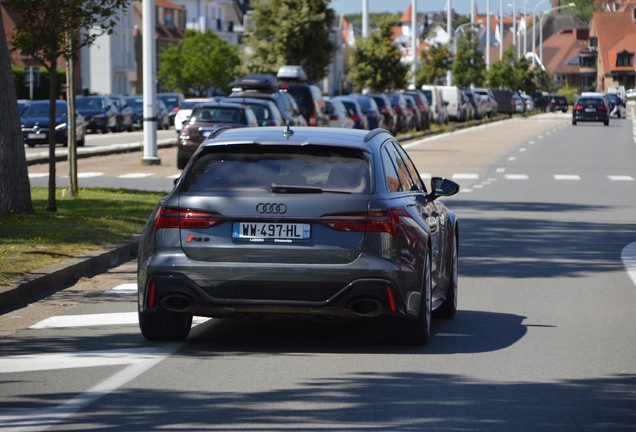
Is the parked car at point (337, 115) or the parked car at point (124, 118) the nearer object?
the parked car at point (337, 115)

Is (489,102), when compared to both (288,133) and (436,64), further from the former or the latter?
(288,133)

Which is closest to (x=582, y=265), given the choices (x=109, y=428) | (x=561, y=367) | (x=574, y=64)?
(x=561, y=367)

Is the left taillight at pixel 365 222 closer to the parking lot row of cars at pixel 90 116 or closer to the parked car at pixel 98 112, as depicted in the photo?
the parking lot row of cars at pixel 90 116

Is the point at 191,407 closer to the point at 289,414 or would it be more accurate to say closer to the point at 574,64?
the point at 289,414

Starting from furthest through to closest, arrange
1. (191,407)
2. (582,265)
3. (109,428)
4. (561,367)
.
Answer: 1. (582,265)
2. (561,367)
3. (191,407)
4. (109,428)

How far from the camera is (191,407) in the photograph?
266 inches

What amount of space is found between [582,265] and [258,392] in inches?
280

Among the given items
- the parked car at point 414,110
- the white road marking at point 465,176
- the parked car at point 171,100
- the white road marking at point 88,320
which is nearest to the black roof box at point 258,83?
the white road marking at point 465,176

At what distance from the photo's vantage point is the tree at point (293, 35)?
58281 millimetres

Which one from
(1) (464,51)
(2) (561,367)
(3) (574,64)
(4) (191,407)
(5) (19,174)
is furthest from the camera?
(3) (574,64)

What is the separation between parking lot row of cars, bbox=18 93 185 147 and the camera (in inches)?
1597

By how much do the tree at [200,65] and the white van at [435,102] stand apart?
2604 centimetres

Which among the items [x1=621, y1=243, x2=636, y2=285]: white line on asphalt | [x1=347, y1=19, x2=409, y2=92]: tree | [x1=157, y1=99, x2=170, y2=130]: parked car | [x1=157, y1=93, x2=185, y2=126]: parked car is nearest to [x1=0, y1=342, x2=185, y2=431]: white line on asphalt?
[x1=621, y1=243, x2=636, y2=285]: white line on asphalt

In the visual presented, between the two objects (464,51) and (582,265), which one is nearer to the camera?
(582,265)
